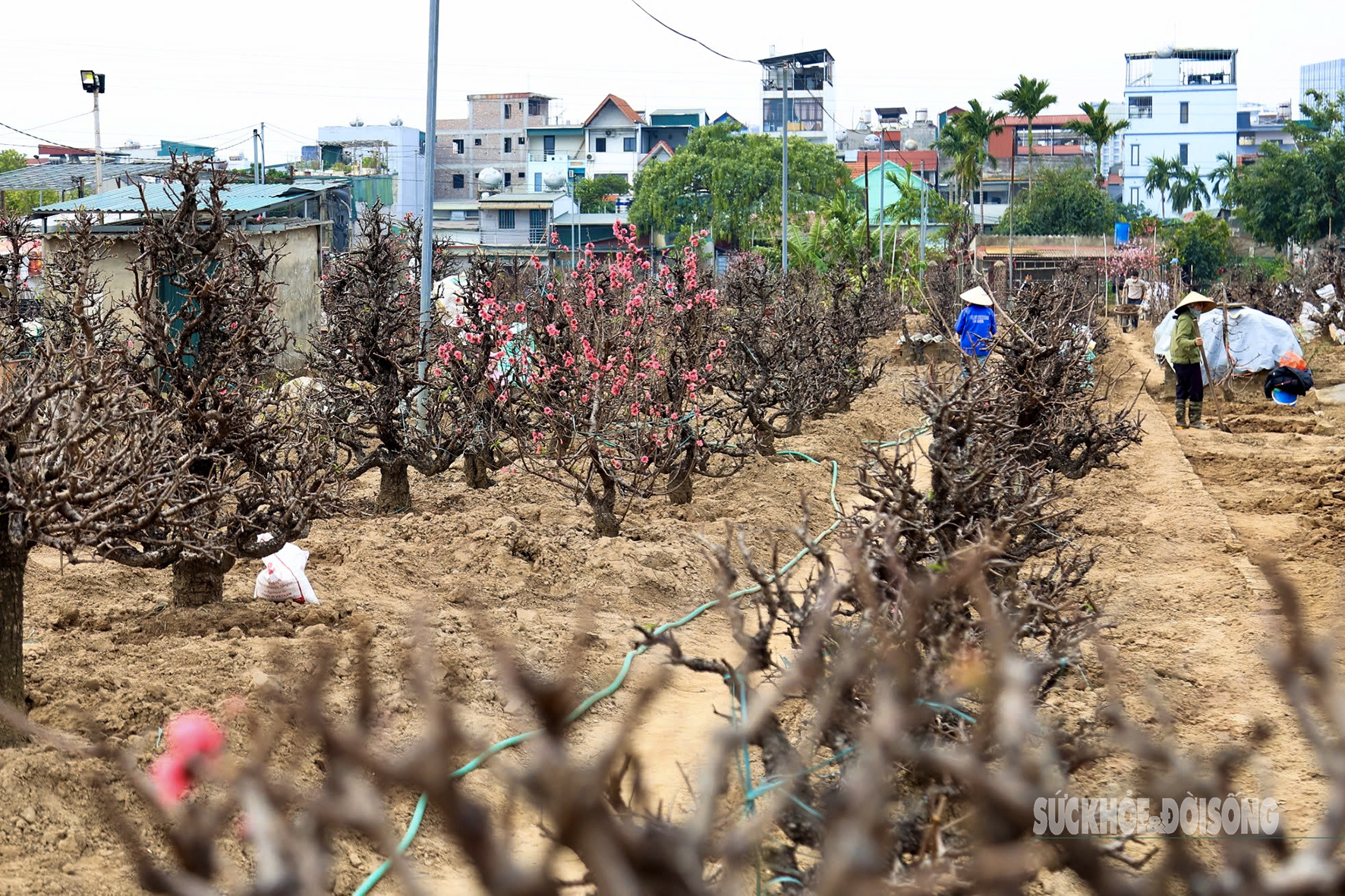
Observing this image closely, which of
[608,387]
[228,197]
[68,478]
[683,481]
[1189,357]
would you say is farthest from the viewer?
[228,197]

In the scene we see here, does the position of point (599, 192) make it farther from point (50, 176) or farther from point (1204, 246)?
point (50, 176)

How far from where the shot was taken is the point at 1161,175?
77250mm

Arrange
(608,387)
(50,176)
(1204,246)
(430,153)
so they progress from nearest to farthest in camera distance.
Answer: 1. (608,387)
2. (430,153)
3. (50,176)
4. (1204,246)

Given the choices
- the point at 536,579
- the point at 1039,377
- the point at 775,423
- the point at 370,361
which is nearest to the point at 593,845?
the point at 536,579

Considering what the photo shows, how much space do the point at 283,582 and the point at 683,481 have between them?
4293 mm

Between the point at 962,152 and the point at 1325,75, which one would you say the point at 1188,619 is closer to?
the point at 962,152

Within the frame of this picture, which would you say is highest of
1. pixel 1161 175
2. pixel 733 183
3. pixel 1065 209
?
pixel 1161 175

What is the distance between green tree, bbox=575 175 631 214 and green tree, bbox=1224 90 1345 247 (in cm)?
3125

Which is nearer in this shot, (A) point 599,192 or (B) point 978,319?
(B) point 978,319

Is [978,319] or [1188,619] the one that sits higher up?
[978,319]

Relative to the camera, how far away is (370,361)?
10344 mm

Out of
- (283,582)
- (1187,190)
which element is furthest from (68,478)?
(1187,190)

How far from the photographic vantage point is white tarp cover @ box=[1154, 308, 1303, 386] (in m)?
18.1

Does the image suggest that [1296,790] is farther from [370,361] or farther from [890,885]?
[370,361]
